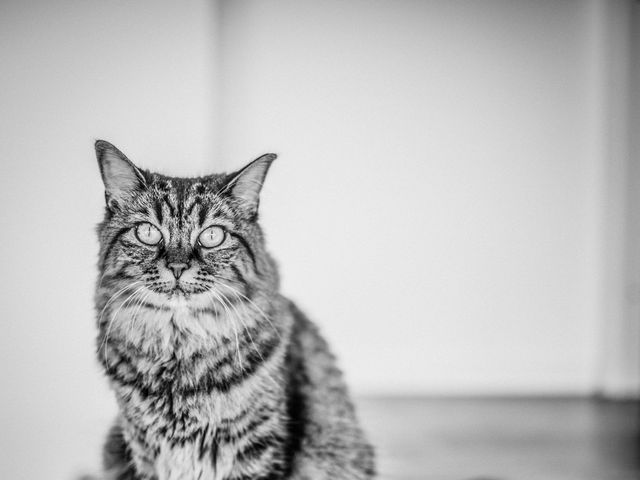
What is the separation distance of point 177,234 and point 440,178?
6.61 feet

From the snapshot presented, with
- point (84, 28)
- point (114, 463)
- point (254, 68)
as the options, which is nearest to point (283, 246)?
point (254, 68)

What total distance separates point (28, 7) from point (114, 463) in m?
Answer: 1.12

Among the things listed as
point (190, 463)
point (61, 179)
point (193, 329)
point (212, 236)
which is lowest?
point (190, 463)

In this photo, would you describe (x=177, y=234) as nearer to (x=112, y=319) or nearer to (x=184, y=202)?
(x=184, y=202)

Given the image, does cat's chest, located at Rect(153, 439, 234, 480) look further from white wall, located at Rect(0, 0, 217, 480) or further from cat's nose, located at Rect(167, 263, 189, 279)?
white wall, located at Rect(0, 0, 217, 480)

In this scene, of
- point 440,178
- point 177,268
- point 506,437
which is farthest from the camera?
point 440,178

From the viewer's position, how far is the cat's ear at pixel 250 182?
0.78m

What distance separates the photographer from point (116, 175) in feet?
2.53

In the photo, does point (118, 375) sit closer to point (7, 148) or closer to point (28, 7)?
point (7, 148)

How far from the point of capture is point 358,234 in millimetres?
2578

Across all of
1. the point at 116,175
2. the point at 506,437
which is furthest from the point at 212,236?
the point at 506,437

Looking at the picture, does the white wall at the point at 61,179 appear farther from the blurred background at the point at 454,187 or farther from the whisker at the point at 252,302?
the blurred background at the point at 454,187

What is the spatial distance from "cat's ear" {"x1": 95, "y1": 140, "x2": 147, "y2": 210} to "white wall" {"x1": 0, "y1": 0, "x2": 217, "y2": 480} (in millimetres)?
279

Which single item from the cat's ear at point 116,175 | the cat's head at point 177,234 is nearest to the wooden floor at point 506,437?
the cat's head at point 177,234
